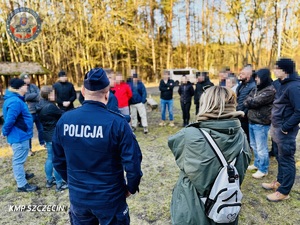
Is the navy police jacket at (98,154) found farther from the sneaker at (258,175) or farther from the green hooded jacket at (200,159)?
the sneaker at (258,175)

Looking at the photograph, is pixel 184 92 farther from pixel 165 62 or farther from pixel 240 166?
pixel 165 62

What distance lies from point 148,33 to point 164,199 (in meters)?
22.5

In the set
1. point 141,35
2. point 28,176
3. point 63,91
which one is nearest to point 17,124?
point 28,176

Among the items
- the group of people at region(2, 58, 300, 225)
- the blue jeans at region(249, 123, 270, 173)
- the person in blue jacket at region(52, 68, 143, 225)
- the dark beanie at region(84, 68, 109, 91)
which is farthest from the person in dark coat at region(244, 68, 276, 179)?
the dark beanie at region(84, 68, 109, 91)

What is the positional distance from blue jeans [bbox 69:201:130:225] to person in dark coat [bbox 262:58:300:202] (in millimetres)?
2187

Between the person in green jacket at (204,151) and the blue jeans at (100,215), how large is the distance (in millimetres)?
416

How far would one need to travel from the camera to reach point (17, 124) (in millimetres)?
3320

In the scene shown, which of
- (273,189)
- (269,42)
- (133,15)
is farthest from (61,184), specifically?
(269,42)

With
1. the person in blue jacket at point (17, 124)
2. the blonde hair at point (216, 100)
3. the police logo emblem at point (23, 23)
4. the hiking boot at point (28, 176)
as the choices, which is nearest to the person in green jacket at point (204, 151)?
the blonde hair at point (216, 100)

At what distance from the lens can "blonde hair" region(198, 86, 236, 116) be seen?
166 cm

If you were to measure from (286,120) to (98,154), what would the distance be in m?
2.39

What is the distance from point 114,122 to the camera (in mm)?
1569

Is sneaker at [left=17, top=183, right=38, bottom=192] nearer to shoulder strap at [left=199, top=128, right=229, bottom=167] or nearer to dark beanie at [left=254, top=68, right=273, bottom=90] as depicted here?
shoulder strap at [left=199, top=128, right=229, bottom=167]

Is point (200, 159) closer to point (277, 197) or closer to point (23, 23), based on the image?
point (277, 197)
